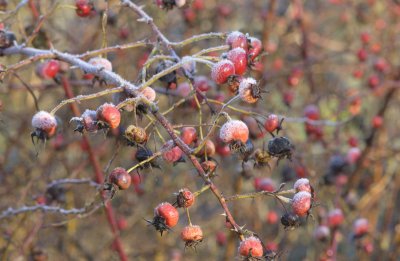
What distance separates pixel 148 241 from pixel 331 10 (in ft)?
8.41

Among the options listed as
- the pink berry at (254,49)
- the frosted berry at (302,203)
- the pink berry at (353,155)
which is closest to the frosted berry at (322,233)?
the pink berry at (353,155)

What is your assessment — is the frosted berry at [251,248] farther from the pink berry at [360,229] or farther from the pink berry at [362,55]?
the pink berry at [362,55]

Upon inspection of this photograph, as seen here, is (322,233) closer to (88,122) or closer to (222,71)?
(222,71)

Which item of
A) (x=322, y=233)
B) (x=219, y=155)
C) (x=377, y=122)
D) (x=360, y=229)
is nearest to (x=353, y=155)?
(x=377, y=122)

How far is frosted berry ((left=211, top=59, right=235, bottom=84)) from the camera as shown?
1491mm

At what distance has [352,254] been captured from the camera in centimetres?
485

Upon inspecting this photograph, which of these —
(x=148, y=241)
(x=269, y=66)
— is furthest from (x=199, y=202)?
(x=269, y=66)

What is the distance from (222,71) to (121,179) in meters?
0.38

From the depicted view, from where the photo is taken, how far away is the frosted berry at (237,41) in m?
1.64

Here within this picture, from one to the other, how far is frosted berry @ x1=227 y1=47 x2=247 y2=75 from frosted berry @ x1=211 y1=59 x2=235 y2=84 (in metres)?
0.05

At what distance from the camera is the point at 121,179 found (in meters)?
1.42

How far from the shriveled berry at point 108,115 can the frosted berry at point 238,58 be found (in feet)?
1.19

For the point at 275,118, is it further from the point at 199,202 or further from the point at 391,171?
the point at 199,202

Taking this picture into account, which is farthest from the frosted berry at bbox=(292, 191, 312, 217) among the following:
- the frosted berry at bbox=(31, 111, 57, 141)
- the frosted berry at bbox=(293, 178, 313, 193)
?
the frosted berry at bbox=(31, 111, 57, 141)
